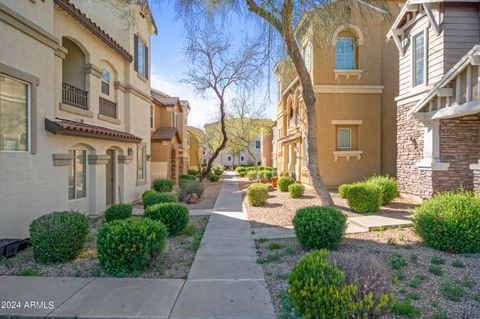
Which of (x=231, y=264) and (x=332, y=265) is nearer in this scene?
(x=332, y=265)

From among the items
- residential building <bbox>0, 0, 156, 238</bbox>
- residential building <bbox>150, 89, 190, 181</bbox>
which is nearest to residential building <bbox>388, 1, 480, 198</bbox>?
residential building <bbox>0, 0, 156, 238</bbox>

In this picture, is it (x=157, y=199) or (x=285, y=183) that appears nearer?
(x=157, y=199)

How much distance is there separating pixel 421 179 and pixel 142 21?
1537cm

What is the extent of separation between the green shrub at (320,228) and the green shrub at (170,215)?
323 cm

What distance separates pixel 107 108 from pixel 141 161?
3878 mm

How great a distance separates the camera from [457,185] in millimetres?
10188

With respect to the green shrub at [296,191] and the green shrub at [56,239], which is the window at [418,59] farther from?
the green shrub at [56,239]

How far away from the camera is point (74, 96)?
32.3ft

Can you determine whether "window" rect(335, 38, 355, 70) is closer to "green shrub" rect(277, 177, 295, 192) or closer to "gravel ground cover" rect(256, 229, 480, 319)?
"green shrub" rect(277, 177, 295, 192)

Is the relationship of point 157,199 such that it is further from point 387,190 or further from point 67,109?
point 387,190

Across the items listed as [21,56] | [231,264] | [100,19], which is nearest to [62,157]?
[21,56]

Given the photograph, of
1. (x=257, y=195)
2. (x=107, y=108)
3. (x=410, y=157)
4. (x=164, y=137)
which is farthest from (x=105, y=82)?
(x=410, y=157)

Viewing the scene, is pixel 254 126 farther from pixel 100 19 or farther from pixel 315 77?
pixel 100 19

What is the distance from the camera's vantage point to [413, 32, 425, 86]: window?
1129 cm
